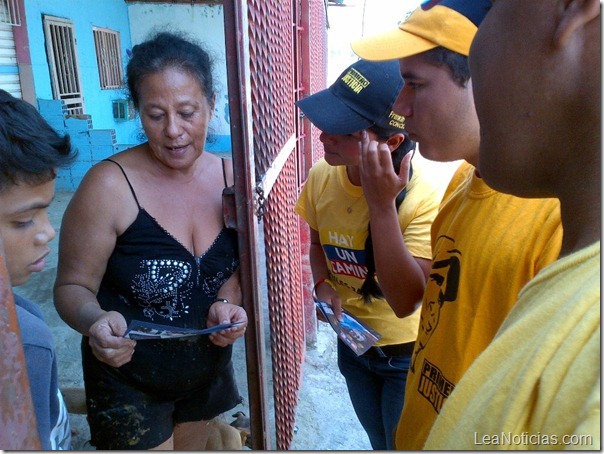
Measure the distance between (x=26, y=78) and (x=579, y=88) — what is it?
8518 mm

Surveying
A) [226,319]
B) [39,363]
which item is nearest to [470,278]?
[226,319]

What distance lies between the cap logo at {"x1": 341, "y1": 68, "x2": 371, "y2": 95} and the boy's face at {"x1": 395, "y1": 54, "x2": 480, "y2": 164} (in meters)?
0.49

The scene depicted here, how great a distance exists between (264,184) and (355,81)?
1.88 feet

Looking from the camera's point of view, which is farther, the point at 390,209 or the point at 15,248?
the point at 390,209

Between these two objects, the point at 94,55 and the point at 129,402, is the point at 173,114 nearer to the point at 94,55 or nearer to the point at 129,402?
the point at 129,402

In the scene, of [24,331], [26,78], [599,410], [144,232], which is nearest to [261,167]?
[144,232]

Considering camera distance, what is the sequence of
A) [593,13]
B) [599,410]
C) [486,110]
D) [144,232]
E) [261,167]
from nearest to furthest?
1. [599,410]
2. [593,13]
3. [486,110]
4. [144,232]
5. [261,167]

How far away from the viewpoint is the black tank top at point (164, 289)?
5.31 ft

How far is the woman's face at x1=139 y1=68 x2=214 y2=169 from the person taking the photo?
5.25 feet

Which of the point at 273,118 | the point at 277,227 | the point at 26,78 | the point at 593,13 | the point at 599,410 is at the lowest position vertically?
the point at 277,227

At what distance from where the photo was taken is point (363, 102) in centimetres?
181

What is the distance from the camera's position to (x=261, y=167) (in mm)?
1865

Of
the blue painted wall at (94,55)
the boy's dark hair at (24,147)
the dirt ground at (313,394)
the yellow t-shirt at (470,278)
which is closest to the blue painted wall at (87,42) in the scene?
the blue painted wall at (94,55)

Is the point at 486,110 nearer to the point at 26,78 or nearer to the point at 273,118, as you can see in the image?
the point at 273,118
